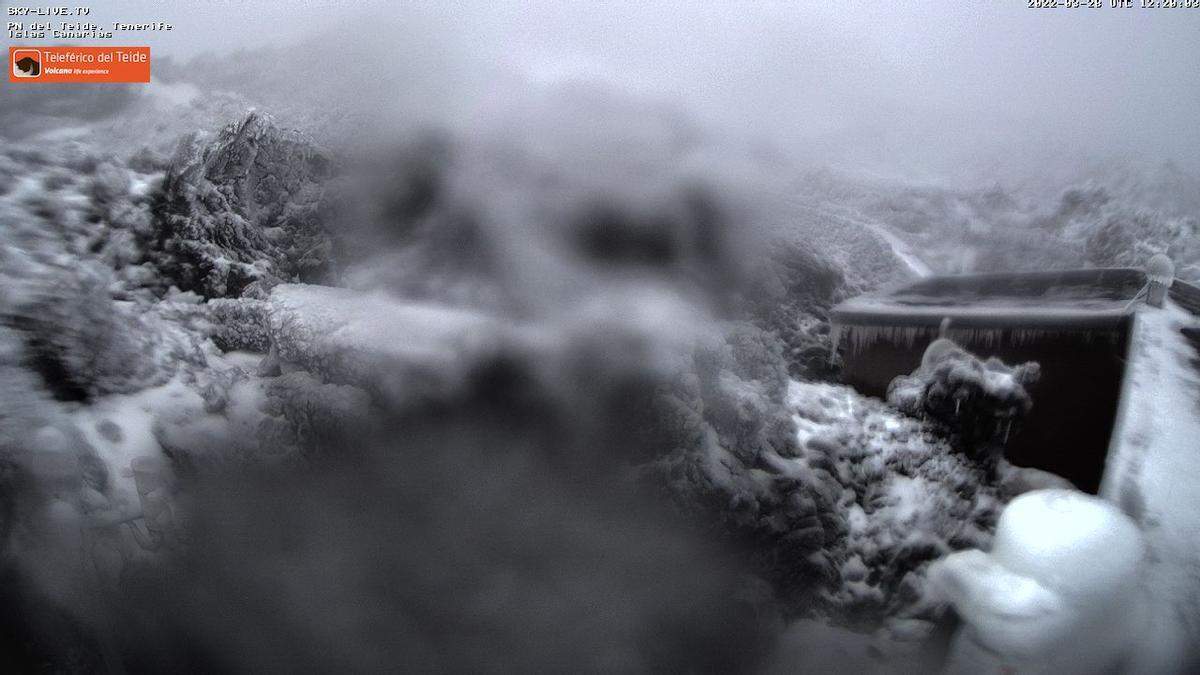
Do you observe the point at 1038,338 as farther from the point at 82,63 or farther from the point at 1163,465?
the point at 82,63

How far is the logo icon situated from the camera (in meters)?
1.64

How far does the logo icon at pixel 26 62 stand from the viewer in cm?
164

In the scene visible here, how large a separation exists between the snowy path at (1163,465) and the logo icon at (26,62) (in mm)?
2543

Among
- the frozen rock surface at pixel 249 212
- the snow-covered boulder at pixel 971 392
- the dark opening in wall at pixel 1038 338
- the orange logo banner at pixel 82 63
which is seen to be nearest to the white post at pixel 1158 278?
the dark opening in wall at pixel 1038 338

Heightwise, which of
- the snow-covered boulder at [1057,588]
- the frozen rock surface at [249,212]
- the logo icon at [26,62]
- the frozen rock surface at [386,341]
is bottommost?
the snow-covered boulder at [1057,588]

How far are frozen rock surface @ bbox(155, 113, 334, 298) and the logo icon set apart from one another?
1.52 feet

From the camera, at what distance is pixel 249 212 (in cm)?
163

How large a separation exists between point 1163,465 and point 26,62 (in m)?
2.71

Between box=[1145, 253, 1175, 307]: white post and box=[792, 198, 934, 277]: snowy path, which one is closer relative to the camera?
box=[1145, 253, 1175, 307]: white post

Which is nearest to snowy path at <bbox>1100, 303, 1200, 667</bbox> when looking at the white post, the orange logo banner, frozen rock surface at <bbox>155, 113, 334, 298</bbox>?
the white post

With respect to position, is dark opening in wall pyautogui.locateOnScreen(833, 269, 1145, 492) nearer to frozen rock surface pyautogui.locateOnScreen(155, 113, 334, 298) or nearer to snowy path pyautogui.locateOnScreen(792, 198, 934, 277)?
snowy path pyautogui.locateOnScreen(792, 198, 934, 277)

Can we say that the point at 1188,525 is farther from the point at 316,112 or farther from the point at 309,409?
the point at 316,112

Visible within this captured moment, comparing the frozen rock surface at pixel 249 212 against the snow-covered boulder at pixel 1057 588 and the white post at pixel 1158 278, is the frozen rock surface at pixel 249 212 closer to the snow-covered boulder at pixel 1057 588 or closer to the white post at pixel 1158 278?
the snow-covered boulder at pixel 1057 588

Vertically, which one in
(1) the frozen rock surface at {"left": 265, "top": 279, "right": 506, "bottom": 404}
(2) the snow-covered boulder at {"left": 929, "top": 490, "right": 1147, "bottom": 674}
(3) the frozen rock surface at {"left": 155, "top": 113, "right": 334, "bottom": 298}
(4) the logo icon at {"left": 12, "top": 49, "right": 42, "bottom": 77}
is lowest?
(2) the snow-covered boulder at {"left": 929, "top": 490, "right": 1147, "bottom": 674}
